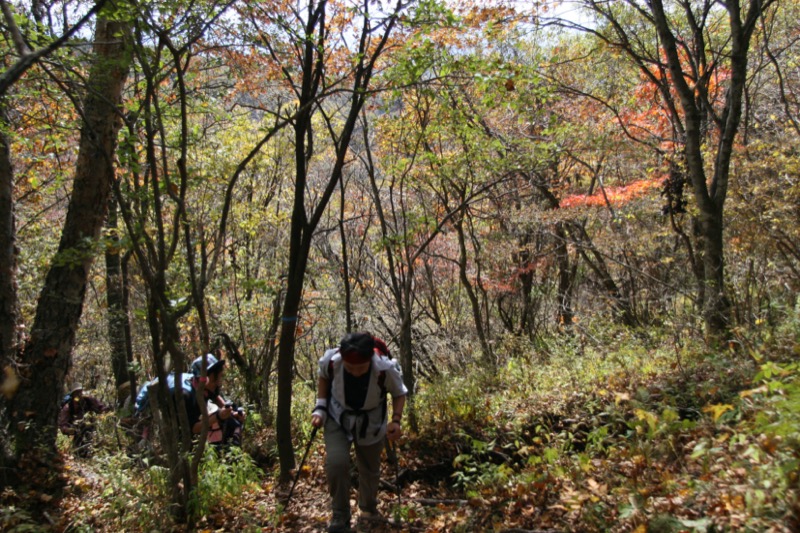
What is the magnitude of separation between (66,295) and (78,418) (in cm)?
381

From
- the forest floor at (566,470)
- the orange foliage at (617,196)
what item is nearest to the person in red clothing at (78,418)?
the forest floor at (566,470)

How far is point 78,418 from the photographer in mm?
8578

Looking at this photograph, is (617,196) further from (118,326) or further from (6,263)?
(118,326)

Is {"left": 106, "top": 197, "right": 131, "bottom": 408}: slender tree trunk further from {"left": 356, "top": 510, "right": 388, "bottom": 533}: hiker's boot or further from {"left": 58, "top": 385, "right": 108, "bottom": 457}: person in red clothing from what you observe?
{"left": 356, "top": 510, "right": 388, "bottom": 533}: hiker's boot

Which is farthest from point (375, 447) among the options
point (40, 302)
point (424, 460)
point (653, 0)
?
point (653, 0)

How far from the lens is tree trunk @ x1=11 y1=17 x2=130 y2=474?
5695 mm

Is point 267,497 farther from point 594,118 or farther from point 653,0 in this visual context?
point 594,118

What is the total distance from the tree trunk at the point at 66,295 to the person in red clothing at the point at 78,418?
1.64 metres

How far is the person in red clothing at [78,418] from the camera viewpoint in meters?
7.74

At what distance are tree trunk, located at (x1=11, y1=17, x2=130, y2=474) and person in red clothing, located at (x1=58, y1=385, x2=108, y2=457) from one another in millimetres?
1637

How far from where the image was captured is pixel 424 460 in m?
6.66

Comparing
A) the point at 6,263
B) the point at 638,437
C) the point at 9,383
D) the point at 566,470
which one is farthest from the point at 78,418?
the point at 638,437

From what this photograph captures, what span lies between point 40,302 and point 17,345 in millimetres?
A: 516

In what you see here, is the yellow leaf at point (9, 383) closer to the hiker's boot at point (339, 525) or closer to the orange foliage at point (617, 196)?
the hiker's boot at point (339, 525)
